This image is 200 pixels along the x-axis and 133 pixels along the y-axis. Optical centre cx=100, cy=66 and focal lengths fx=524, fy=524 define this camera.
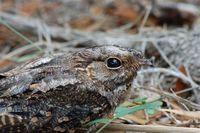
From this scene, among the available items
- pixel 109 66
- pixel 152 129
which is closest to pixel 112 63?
pixel 109 66

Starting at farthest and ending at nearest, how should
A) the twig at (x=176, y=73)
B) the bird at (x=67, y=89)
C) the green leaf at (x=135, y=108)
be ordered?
the twig at (x=176, y=73) → the green leaf at (x=135, y=108) → the bird at (x=67, y=89)

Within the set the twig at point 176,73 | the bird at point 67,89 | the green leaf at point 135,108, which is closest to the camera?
the bird at point 67,89

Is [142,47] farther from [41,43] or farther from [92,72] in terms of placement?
[92,72]

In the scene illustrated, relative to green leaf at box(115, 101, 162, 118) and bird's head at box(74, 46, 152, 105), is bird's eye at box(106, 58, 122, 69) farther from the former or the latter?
green leaf at box(115, 101, 162, 118)

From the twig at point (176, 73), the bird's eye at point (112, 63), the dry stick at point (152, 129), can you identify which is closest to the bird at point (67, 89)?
the bird's eye at point (112, 63)

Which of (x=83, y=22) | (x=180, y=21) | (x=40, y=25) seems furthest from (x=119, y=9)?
(x=40, y=25)

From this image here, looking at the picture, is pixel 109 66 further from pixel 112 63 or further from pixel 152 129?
pixel 152 129

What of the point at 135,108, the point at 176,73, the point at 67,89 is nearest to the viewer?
the point at 67,89

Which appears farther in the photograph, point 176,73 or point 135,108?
point 176,73

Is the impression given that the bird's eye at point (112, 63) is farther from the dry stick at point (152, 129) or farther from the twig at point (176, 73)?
the twig at point (176, 73)
